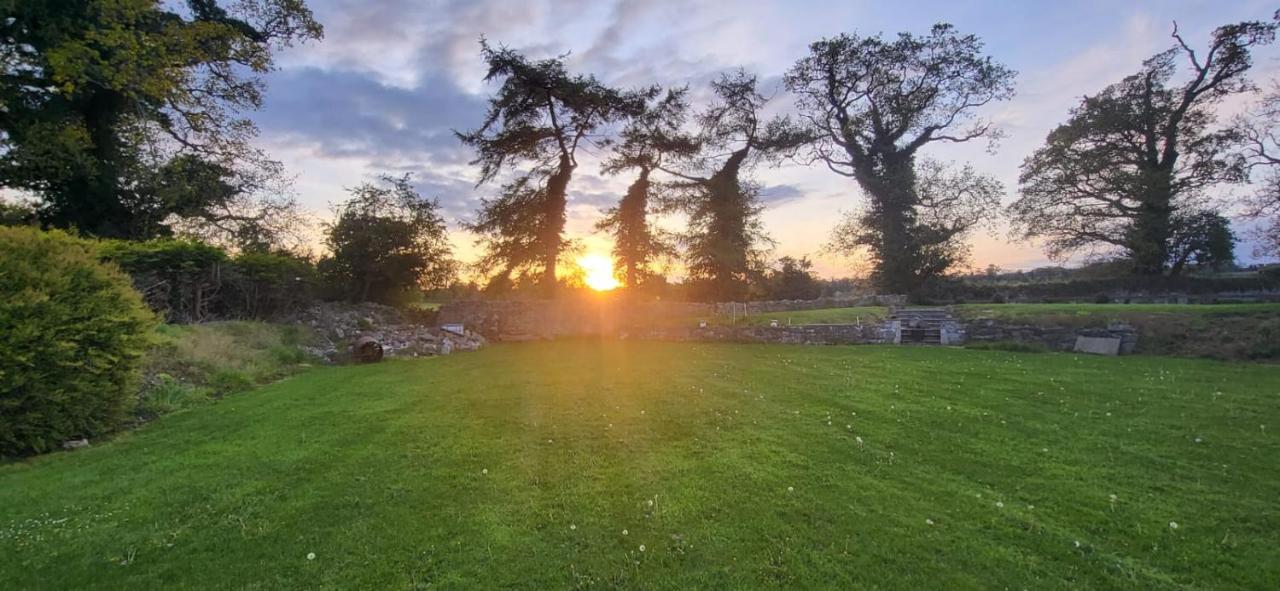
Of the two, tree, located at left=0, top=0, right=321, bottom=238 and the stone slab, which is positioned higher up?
tree, located at left=0, top=0, right=321, bottom=238

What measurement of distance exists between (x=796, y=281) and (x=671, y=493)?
29186 millimetres

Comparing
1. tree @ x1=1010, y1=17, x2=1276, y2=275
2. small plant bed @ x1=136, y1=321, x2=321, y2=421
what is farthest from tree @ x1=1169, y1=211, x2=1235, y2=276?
small plant bed @ x1=136, y1=321, x2=321, y2=421

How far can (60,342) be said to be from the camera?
582 cm

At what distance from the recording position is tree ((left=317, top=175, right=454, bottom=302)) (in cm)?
2045

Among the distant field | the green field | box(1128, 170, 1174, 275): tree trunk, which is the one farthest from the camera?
box(1128, 170, 1174, 275): tree trunk

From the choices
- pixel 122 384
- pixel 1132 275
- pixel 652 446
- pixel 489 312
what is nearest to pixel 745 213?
pixel 489 312

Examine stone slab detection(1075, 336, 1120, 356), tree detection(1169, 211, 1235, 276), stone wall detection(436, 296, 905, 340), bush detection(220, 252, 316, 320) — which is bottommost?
stone slab detection(1075, 336, 1120, 356)

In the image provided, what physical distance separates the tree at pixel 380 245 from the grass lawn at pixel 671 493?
13452 millimetres

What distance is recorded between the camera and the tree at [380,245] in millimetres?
20453

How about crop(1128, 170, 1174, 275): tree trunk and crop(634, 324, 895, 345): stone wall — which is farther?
crop(1128, 170, 1174, 275): tree trunk

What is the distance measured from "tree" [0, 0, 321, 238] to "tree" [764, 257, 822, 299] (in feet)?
81.5

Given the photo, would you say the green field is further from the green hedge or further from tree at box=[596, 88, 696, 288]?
the green hedge

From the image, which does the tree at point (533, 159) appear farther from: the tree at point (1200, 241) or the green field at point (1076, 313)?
the tree at point (1200, 241)

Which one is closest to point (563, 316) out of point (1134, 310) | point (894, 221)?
point (894, 221)
